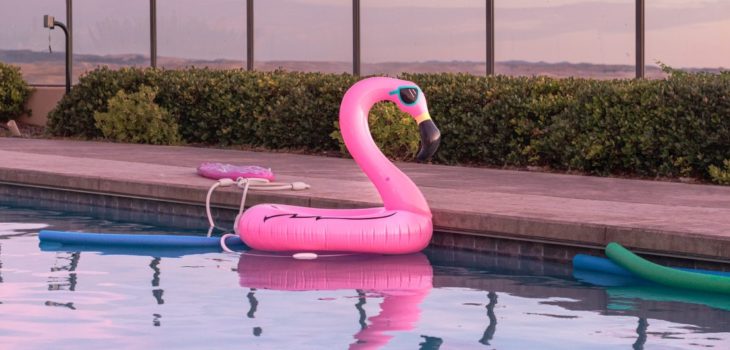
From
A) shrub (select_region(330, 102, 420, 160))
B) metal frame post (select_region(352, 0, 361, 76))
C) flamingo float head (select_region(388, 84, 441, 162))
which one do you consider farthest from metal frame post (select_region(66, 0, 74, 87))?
flamingo float head (select_region(388, 84, 441, 162))

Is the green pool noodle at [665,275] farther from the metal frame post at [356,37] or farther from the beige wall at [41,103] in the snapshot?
the beige wall at [41,103]

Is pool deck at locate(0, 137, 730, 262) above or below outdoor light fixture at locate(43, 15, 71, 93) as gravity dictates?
below

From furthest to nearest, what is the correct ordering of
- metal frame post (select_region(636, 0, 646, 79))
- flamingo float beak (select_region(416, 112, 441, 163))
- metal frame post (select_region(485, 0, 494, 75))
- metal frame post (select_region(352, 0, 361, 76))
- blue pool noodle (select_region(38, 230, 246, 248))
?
metal frame post (select_region(352, 0, 361, 76)) → metal frame post (select_region(485, 0, 494, 75)) → metal frame post (select_region(636, 0, 646, 79)) → blue pool noodle (select_region(38, 230, 246, 248)) → flamingo float beak (select_region(416, 112, 441, 163))

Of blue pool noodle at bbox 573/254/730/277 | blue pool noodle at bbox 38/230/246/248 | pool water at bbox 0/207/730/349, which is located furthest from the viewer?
blue pool noodle at bbox 38/230/246/248

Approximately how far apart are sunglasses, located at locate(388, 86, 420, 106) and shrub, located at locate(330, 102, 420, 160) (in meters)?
6.38

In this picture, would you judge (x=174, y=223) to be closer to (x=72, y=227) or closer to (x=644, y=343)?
(x=72, y=227)

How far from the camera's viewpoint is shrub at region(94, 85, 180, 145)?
21188 mm

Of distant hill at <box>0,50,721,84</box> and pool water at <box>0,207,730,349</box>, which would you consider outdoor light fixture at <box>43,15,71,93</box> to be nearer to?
distant hill at <box>0,50,721,84</box>

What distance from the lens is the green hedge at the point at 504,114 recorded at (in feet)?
49.2

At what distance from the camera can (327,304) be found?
914cm

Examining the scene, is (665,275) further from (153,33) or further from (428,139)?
(153,33)

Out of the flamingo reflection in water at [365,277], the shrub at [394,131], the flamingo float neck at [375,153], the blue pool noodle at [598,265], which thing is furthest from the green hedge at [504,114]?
the blue pool noodle at [598,265]

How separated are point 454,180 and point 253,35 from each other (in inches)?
382

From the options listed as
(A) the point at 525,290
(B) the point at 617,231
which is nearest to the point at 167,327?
(A) the point at 525,290
